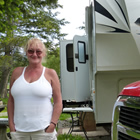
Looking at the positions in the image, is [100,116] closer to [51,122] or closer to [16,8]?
[51,122]

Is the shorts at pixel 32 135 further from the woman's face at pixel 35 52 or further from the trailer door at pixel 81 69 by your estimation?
the trailer door at pixel 81 69

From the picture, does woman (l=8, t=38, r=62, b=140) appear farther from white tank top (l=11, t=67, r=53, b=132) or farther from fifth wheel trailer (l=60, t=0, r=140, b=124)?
fifth wheel trailer (l=60, t=0, r=140, b=124)

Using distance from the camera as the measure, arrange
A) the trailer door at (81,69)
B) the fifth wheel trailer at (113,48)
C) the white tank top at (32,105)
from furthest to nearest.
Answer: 1. the trailer door at (81,69)
2. the fifth wheel trailer at (113,48)
3. the white tank top at (32,105)

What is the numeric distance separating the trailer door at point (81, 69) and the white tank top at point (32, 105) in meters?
4.62

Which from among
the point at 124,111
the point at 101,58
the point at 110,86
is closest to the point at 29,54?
the point at 124,111

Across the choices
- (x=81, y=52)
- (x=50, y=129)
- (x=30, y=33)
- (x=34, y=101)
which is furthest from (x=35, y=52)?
(x=30, y=33)

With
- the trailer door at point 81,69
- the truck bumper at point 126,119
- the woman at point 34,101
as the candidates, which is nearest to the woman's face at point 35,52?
the woman at point 34,101

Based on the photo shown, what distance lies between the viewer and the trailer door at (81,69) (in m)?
6.88

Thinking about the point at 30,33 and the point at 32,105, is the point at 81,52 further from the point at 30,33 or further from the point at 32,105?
the point at 30,33

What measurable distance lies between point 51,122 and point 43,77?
39 cm

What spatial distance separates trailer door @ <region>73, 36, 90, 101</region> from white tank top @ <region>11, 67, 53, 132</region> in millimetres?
4616

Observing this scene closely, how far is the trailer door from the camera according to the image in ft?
22.6

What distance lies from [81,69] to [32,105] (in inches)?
187

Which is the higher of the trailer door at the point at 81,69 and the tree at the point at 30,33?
the tree at the point at 30,33
